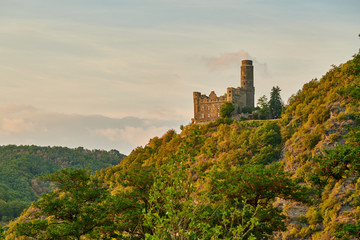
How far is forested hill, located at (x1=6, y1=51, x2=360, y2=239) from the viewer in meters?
23.0

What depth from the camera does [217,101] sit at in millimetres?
115125

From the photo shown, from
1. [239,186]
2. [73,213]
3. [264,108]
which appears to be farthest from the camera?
[264,108]

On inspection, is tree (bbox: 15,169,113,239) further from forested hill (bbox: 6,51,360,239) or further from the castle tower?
the castle tower

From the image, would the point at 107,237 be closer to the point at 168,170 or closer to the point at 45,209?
the point at 45,209

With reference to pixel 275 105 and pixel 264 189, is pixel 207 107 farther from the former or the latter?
pixel 264 189

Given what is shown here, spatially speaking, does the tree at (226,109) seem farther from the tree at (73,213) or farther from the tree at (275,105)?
the tree at (73,213)

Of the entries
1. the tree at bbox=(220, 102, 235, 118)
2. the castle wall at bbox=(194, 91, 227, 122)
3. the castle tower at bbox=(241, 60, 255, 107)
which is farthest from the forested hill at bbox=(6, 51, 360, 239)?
the castle tower at bbox=(241, 60, 255, 107)

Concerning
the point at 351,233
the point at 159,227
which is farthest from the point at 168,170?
the point at 351,233

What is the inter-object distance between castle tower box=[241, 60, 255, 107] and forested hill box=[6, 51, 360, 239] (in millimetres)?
9006

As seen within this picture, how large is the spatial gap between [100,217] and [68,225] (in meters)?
2.66

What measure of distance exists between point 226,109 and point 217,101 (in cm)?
389

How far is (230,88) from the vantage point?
11181 cm

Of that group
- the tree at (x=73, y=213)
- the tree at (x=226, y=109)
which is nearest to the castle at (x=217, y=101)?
the tree at (x=226, y=109)

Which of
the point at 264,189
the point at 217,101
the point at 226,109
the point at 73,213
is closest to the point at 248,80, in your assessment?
the point at 217,101
